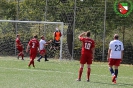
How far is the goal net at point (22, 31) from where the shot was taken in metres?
35.7

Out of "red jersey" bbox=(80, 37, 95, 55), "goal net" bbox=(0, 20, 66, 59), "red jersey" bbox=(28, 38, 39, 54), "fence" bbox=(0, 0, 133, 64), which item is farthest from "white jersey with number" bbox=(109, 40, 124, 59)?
"goal net" bbox=(0, 20, 66, 59)

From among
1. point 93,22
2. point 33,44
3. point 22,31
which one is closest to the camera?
point 33,44

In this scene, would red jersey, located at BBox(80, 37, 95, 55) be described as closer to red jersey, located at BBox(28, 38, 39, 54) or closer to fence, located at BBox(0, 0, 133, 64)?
red jersey, located at BBox(28, 38, 39, 54)

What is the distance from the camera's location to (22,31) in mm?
37250

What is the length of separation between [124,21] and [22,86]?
67.4 feet

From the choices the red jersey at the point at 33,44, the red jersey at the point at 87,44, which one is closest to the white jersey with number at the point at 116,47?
the red jersey at the point at 87,44

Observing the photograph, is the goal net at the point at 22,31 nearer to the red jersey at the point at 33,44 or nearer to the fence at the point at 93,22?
the fence at the point at 93,22

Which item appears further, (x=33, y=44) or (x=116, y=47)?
(x=33, y=44)

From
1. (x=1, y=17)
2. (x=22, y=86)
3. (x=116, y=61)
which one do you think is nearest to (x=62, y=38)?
(x=1, y=17)

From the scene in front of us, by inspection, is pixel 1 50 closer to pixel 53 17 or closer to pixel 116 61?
pixel 53 17

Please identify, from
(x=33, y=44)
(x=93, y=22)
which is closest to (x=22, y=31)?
(x=93, y=22)

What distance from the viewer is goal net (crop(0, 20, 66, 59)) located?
3572 cm

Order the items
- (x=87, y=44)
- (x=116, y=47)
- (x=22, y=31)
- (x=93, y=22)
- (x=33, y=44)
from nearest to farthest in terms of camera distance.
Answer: (x=87, y=44) < (x=116, y=47) < (x=33, y=44) < (x=93, y=22) < (x=22, y=31)

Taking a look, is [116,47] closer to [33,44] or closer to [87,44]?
[87,44]
